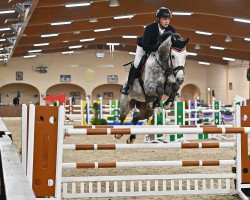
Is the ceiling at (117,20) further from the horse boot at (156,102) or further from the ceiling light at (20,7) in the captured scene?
the horse boot at (156,102)

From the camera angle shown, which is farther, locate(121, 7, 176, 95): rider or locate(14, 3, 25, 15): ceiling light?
locate(14, 3, 25, 15): ceiling light

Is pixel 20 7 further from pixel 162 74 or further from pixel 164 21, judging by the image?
pixel 162 74

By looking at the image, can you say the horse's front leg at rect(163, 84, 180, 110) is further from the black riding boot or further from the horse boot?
the black riding boot

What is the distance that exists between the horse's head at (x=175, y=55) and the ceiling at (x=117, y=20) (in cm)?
831

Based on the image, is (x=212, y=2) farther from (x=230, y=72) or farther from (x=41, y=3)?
(x=230, y=72)

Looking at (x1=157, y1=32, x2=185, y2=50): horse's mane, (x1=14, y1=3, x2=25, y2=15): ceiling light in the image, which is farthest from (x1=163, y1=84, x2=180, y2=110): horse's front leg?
(x1=14, y1=3, x2=25, y2=15): ceiling light

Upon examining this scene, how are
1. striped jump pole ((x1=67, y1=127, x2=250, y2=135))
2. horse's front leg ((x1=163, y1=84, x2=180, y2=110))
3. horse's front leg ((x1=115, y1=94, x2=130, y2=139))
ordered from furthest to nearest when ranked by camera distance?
horse's front leg ((x1=115, y1=94, x2=130, y2=139)), horse's front leg ((x1=163, y1=84, x2=180, y2=110)), striped jump pole ((x1=67, y1=127, x2=250, y2=135))

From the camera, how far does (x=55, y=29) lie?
18.1 metres

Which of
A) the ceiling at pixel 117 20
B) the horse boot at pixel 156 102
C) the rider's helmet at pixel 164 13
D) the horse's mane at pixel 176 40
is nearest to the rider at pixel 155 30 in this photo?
the rider's helmet at pixel 164 13

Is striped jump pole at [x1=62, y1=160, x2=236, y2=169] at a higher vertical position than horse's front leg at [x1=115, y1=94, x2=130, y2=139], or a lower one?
lower

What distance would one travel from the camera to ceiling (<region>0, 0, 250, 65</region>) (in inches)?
545

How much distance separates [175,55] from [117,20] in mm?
14262

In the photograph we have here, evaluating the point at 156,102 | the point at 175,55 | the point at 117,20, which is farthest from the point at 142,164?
the point at 117,20

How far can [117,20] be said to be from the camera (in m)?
17.9
